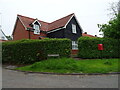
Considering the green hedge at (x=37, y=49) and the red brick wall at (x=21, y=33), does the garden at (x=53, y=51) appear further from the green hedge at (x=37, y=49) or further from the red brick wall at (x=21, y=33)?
the red brick wall at (x=21, y=33)

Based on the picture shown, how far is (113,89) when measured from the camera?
4.93 metres

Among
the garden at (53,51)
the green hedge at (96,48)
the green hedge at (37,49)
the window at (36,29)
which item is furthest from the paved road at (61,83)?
the window at (36,29)

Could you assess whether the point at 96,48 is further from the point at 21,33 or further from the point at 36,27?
the point at 21,33

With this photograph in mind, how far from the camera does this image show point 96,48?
1412cm

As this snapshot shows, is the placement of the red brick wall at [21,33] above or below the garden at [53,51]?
above

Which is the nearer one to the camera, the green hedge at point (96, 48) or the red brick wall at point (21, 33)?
the green hedge at point (96, 48)

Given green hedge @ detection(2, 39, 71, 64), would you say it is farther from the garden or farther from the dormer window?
the dormer window

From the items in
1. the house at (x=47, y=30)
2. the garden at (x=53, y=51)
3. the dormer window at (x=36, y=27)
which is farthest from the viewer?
the dormer window at (x=36, y=27)

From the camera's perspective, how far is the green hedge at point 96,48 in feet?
45.8

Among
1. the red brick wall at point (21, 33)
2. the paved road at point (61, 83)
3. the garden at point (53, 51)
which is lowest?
the paved road at point (61, 83)

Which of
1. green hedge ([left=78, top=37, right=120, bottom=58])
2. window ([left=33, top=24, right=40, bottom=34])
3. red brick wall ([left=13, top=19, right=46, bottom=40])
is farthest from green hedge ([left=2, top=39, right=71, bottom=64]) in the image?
window ([left=33, top=24, right=40, bottom=34])

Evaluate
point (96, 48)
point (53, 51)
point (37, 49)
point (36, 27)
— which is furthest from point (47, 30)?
point (96, 48)

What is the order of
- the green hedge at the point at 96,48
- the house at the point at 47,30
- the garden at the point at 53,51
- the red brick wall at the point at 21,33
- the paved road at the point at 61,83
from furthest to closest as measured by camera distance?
the red brick wall at the point at 21,33 < the house at the point at 47,30 < the green hedge at the point at 96,48 < the garden at the point at 53,51 < the paved road at the point at 61,83

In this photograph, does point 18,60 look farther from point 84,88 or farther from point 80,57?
point 84,88
